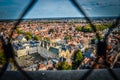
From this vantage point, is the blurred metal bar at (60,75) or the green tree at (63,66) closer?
the blurred metal bar at (60,75)

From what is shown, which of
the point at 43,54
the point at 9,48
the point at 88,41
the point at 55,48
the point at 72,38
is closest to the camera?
the point at 9,48

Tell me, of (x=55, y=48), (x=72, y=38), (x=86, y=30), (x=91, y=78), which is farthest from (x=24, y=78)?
(x=86, y=30)

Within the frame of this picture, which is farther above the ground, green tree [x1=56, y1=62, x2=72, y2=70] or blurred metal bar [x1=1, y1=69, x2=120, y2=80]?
blurred metal bar [x1=1, y1=69, x2=120, y2=80]

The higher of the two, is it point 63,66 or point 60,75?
point 60,75

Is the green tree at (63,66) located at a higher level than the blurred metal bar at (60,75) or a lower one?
lower

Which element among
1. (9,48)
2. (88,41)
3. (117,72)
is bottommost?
(88,41)

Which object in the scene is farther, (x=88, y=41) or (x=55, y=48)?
(x=88, y=41)

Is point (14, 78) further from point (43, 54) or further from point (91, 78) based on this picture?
point (43, 54)

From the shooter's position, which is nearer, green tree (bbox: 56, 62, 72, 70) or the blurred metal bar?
the blurred metal bar

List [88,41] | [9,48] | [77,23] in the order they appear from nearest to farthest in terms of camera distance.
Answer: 1. [9,48]
2. [88,41]
3. [77,23]

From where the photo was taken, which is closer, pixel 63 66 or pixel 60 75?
pixel 60 75

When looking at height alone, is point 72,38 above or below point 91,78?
→ below
